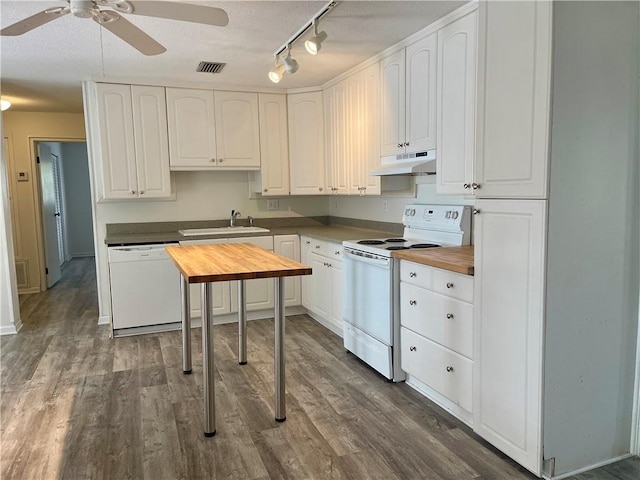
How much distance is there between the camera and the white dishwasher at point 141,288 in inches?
160

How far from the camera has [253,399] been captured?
2.87 meters

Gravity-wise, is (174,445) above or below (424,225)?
below

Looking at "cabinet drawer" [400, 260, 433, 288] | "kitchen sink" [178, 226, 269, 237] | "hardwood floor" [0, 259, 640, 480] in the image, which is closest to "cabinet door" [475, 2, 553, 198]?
"cabinet drawer" [400, 260, 433, 288]

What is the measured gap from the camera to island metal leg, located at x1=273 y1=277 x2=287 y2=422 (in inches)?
98.8

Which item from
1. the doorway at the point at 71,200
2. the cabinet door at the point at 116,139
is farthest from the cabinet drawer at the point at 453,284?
the doorway at the point at 71,200

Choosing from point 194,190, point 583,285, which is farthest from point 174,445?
point 194,190

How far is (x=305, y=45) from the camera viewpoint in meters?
2.71

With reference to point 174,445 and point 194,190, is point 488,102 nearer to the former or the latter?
point 174,445

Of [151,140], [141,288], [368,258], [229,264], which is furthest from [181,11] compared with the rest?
[141,288]

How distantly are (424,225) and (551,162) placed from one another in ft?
5.13

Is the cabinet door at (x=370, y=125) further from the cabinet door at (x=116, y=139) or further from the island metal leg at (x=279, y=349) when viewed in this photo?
the cabinet door at (x=116, y=139)

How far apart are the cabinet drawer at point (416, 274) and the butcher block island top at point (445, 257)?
5cm

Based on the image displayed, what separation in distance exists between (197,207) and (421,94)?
2.75 metres

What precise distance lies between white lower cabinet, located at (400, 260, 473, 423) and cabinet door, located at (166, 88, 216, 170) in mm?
2502
